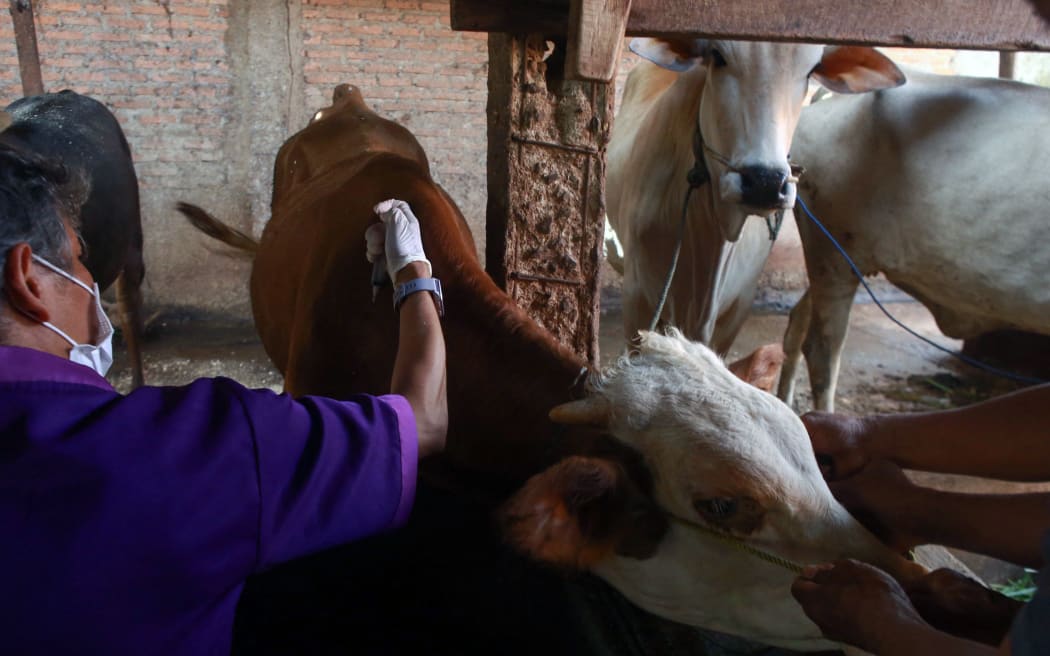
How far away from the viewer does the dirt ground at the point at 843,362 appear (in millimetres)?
5184

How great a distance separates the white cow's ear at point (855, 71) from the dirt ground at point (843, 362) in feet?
6.87

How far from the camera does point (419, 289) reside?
172cm

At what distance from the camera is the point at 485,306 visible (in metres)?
1.87

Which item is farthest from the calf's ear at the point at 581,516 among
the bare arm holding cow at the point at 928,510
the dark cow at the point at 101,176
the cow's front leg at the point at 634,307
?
the dark cow at the point at 101,176

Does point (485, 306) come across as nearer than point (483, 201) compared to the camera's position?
Yes

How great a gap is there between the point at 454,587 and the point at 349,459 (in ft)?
2.19

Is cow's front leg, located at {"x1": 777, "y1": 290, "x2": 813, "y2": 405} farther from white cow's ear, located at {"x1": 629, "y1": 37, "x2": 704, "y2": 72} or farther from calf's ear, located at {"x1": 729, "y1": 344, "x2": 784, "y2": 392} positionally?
calf's ear, located at {"x1": 729, "y1": 344, "x2": 784, "y2": 392}

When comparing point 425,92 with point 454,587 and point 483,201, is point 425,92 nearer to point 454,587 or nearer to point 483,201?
point 483,201

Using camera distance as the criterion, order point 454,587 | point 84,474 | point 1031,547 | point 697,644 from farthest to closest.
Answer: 1. point 454,587
2. point 697,644
3. point 1031,547
4. point 84,474

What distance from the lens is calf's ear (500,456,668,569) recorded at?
4.24ft

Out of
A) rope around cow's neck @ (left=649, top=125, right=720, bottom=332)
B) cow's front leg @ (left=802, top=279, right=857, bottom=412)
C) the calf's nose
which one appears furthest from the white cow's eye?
cow's front leg @ (left=802, top=279, right=857, bottom=412)

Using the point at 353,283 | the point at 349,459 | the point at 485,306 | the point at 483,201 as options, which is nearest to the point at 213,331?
the point at 483,201

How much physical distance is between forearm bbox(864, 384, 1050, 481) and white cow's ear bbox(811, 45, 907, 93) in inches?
81.1

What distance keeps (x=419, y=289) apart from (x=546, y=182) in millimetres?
722
